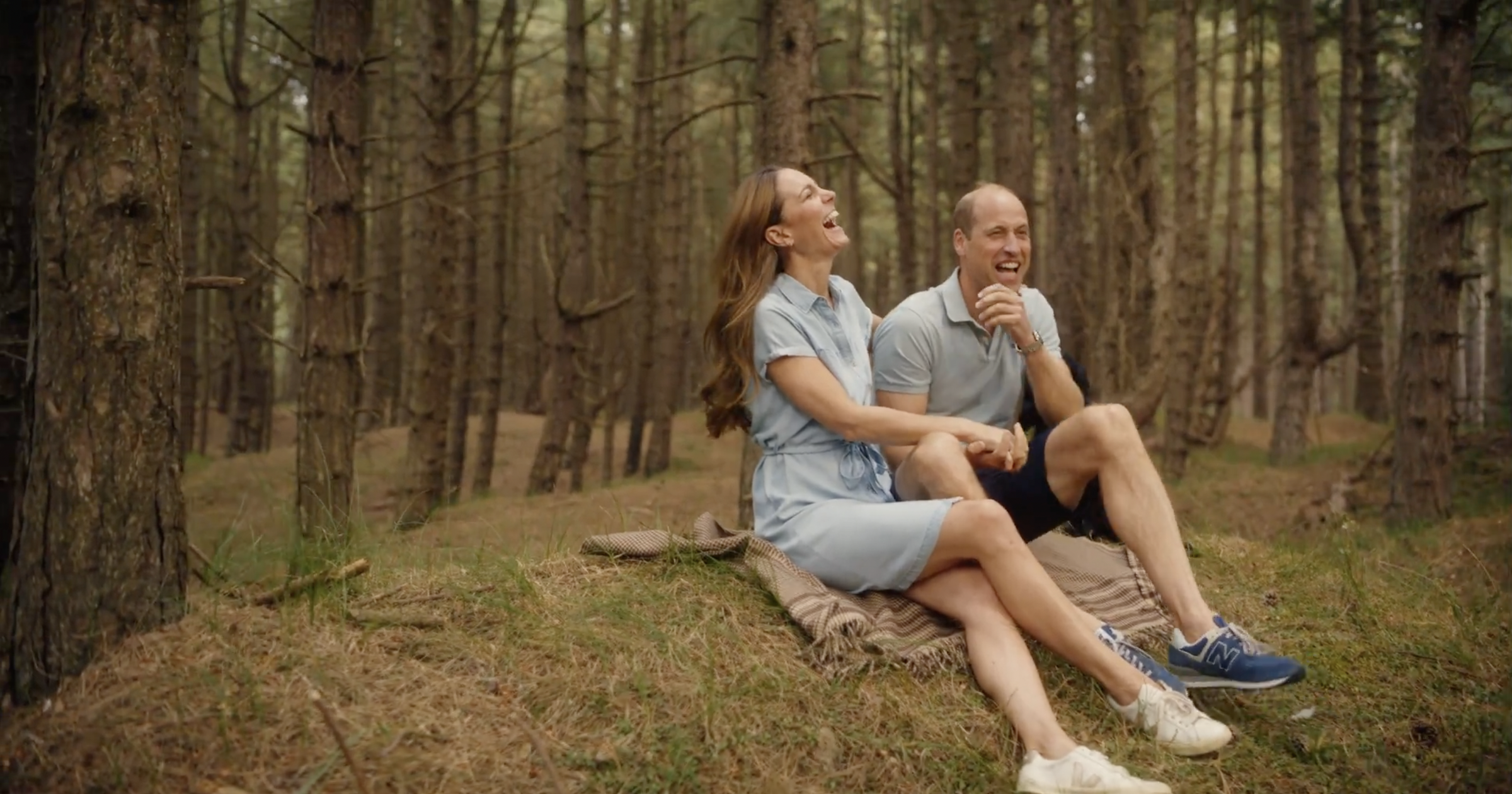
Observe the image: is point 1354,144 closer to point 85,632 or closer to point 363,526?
point 363,526

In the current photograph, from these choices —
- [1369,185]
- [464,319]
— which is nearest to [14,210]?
[464,319]

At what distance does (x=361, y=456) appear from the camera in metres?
16.7

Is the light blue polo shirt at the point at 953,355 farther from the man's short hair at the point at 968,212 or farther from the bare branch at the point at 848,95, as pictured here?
the bare branch at the point at 848,95

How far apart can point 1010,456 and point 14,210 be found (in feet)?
12.2

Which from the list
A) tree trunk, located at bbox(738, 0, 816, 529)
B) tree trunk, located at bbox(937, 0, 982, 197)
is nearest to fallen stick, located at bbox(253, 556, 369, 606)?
tree trunk, located at bbox(738, 0, 816, 529)

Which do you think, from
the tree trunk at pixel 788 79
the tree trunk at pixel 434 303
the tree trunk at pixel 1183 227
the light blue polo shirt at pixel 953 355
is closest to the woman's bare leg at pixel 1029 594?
the light blue polo shirt at pixel 953 355

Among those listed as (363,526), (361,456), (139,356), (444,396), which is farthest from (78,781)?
(361,456)

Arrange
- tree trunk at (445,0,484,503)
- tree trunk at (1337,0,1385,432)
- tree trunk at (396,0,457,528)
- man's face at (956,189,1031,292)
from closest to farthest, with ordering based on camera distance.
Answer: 1. man's face at (956,189,1031,292)
2. tree trunk at (396,0,457,528)
3. tree trunk at (445,0,484,503)
4. tree trunk at (1337,0,1385,432)

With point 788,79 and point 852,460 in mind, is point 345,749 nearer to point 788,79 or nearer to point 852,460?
point 852,460

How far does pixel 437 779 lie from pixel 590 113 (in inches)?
983

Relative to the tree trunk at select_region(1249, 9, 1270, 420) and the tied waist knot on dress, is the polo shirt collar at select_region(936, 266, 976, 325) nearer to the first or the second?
the tied waist knot on dress

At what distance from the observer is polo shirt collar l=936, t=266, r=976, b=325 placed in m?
4.71

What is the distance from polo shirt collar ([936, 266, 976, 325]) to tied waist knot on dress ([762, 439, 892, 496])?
0.62m

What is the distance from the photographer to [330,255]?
23.2 feet
